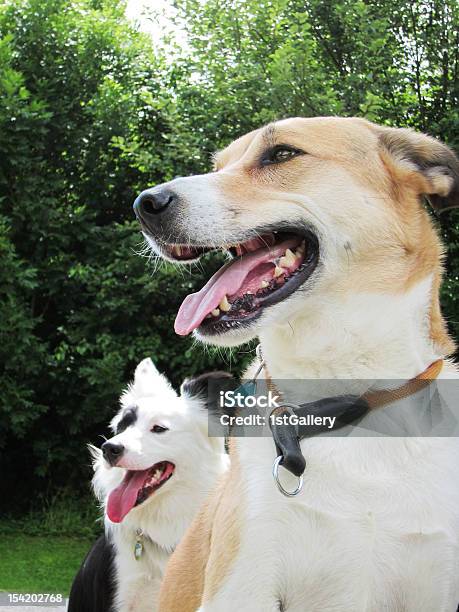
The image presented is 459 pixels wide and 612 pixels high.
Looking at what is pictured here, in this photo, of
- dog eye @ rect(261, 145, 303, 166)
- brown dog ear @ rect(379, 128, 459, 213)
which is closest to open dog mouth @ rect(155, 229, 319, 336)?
dog eye @ rect(261, 145, 303, 166)

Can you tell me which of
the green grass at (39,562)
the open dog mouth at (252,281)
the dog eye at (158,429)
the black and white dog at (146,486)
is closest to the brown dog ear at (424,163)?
the open dog mouth at (252,281)

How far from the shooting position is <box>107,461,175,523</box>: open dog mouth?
12.8 ft

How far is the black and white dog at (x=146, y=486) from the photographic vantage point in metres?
3.73

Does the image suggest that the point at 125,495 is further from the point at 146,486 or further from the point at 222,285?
the point at 222,285

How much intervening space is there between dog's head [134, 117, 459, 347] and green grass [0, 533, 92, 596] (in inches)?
154

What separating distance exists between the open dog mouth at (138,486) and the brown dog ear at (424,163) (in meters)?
2.24

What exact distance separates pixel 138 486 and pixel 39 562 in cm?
237

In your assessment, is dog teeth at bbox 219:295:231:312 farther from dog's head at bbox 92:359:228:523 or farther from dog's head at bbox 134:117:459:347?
dog's head at bbox 92:359:228:523

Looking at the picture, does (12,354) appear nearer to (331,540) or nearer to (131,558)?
(131,558)

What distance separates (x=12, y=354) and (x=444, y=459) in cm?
494

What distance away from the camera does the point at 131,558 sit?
12.7 ft

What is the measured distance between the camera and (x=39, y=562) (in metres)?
6.01
